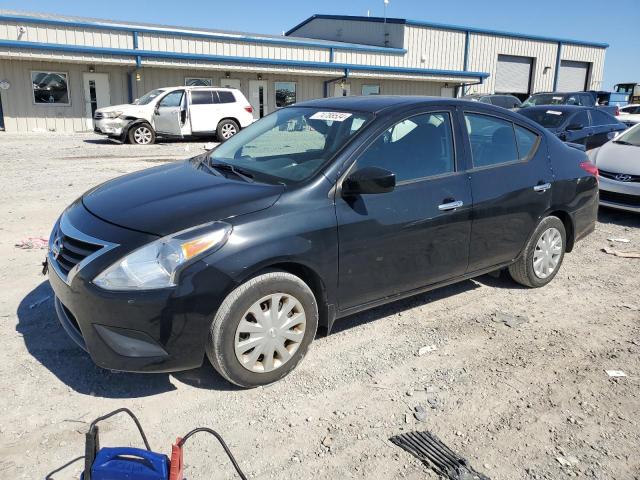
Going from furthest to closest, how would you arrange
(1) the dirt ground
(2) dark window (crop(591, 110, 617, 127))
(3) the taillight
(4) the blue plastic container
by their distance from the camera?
(2) dark window (crop(591, 110, 617, 127)), (3) the taillight, (1) the dirt ground, (4) the blue plastic container

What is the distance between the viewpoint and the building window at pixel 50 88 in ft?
72.0

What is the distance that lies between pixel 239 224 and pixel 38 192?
22.3 ft

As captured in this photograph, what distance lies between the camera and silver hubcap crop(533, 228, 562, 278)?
16.1 ft

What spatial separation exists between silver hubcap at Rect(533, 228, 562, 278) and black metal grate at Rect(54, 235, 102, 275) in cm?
370

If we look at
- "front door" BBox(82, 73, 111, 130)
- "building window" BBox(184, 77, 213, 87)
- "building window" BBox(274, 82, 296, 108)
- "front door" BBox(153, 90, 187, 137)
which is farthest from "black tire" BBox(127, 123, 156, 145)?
"building window" BBox(274, 82, 296, 108)

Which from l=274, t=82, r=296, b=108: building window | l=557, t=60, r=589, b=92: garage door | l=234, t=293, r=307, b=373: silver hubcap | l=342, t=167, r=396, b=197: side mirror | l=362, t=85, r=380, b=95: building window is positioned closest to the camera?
l=234, t=293, r=307, b=373: silver hubcap

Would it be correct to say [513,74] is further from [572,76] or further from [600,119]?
[600,119]

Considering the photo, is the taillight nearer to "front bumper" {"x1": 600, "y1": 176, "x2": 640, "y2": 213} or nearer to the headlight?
"front bumper" {"x1": 600, "y1": 176, "x2": 640, "y2": 213}

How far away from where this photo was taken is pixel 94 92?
75.7ft

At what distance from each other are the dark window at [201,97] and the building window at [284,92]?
33.7 ft

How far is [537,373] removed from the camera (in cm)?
358

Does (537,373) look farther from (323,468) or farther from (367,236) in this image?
(323,468)

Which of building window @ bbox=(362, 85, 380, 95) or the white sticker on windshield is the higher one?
building window @ bbox=(362, 85, 380, 95)

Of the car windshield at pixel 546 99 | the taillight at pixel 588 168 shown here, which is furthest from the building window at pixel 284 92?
the taillight at pixel 588 168
